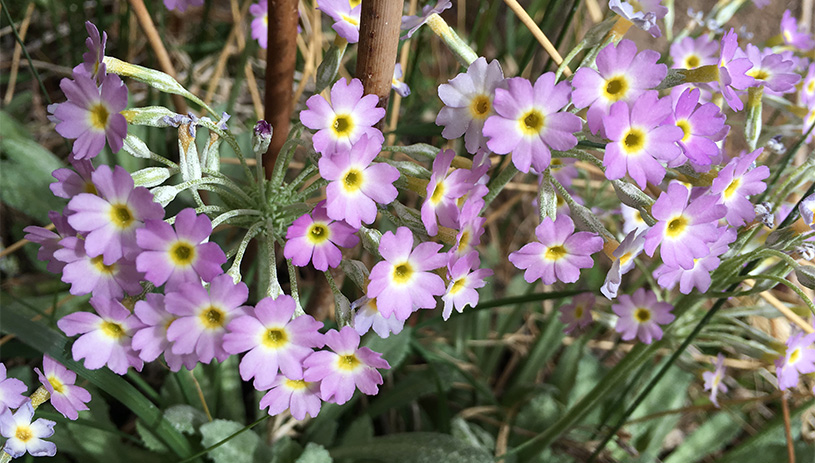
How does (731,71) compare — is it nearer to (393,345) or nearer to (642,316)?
(642,316)

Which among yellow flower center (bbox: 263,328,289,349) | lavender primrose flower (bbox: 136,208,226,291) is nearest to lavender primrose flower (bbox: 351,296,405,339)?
yellow flower center (bbox: 263,328,289,349)

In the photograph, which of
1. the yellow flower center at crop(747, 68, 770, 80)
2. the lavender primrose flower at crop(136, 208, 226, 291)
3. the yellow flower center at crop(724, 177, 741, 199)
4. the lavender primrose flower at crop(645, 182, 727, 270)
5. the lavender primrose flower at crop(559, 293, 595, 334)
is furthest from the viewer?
the lavender primrose flower at crop(559, 293, 595, 334)

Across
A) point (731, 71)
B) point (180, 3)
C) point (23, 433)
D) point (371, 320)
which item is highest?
point (180, 3)

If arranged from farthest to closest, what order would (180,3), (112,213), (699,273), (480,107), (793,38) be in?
(793,38) < (180,3) < (699,273) < (480,107) < (112,213)

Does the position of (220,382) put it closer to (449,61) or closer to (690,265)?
(690,265)

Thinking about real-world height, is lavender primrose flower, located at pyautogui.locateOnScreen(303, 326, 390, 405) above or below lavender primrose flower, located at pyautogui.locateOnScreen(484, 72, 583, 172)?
below

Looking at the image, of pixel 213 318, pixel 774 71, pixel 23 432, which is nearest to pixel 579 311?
pixel 774 71

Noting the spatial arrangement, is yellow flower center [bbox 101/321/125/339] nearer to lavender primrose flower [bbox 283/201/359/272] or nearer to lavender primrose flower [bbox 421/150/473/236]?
lavender primrose flower [bbox 283/201/359/272]
